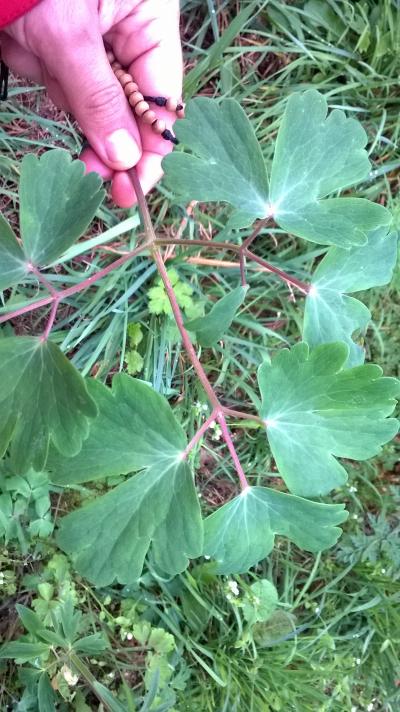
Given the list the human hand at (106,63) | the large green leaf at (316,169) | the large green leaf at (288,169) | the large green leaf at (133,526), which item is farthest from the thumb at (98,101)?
the large green leaf at (133,526)

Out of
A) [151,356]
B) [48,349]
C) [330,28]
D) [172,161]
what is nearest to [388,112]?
[330,28]

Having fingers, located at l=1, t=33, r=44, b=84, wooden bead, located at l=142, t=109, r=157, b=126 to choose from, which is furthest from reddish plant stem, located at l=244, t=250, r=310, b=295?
fingers, located at l=1, t=33, r=44, b=84

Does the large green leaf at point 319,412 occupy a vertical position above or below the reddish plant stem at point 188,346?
below

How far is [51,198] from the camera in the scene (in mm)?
936

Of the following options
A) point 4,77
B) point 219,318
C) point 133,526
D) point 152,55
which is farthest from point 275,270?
point 4,77

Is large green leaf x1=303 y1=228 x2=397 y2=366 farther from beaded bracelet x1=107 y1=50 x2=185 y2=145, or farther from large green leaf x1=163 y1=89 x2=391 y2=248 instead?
beaded bracelet x1=107 y1=50 x2=185 y2=145

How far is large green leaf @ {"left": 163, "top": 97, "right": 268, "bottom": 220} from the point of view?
102cm

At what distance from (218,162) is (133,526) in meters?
0.61

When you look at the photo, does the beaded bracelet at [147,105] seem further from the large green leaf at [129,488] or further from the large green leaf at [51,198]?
the large green leaf at [129,488]

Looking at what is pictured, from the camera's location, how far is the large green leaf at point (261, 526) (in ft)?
3.32

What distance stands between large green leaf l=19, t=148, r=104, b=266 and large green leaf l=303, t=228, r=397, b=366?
1.58ft

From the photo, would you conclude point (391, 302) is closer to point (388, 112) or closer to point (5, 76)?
point (388, 112)

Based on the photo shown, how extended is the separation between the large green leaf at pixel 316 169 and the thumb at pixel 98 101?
1.11ft

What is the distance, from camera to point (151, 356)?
1791mm
